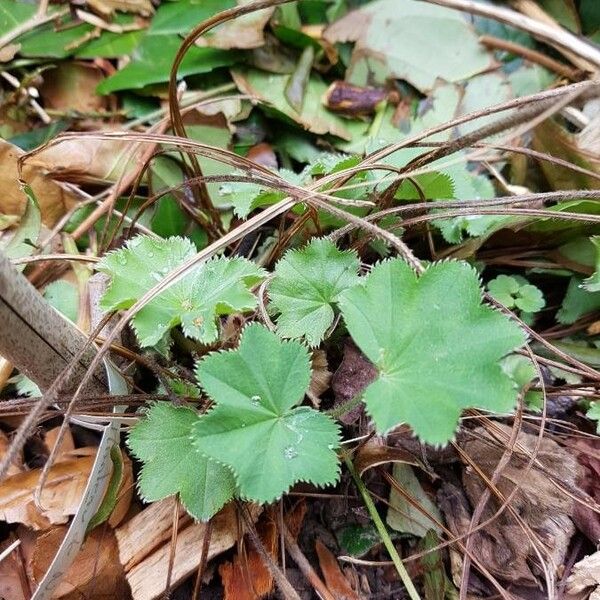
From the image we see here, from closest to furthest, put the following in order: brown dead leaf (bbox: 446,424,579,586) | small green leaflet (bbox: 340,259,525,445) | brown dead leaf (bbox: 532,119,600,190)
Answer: small green leaflet (bbox: 340,259,525,445) < brown dead leaf (bbox: 446,424,579,586) < brown dead leaf (bbox: 532,119,600,190)

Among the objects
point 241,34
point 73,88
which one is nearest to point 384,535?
point 241,34

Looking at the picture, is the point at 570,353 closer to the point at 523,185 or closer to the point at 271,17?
the point at 523,185

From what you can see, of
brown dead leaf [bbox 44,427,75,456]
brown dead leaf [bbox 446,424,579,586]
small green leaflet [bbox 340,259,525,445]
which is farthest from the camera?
brown dead leaf [bbox 44,427,75,456]

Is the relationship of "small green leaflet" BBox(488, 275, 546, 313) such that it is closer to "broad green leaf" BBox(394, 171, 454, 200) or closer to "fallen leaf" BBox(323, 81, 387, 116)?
"broad green leaf" BBox(394, 171, 454, 200)

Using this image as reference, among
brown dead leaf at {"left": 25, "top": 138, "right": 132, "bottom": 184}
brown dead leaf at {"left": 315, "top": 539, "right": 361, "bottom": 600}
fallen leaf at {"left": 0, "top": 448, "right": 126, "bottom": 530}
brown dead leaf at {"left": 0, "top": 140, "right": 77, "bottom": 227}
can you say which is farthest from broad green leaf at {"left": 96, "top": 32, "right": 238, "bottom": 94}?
brown dead leaf at {"left": 315, "top": 539, "right": 361, "bottom": 600}

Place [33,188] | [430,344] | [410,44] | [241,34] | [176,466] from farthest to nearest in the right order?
[410,44] → [241,34] → [33,188] → [176,466] → [430,344]

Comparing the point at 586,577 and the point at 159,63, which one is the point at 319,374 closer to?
the point at 586,577
